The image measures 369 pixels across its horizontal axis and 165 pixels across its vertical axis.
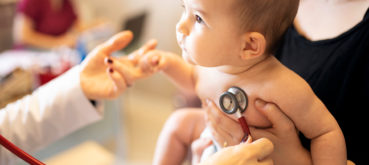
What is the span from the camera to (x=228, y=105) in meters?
0.79

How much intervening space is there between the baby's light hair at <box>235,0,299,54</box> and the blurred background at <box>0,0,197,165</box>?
2.92 feet

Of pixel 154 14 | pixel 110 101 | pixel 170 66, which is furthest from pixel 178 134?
pixel 154 14

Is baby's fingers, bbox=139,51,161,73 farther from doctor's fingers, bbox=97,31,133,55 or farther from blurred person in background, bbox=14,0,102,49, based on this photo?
blurred person in background, bbox=14,0,102,49

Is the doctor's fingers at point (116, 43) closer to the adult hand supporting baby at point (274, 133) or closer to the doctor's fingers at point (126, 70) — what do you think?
the doctor's fingers at point (126, 70)

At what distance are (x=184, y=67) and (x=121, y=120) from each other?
5.40 ft

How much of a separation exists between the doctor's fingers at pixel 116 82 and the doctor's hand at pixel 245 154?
352 millimetres

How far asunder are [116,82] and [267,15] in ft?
1.52

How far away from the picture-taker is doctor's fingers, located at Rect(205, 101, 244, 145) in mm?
831

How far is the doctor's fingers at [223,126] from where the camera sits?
831mm

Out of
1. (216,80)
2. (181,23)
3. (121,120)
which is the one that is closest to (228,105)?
(216,80)

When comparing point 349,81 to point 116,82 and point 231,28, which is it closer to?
point 231,28

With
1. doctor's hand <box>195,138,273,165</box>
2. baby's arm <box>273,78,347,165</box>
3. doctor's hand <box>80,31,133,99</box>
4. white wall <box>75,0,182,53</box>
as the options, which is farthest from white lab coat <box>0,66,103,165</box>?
white wall <box>75,0,182,53</box>

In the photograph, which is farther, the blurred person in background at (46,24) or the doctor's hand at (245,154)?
the blurred person in background at (46,24)

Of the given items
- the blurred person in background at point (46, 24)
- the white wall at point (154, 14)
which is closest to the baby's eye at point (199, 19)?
the blurred person in background at point (46, 24)
